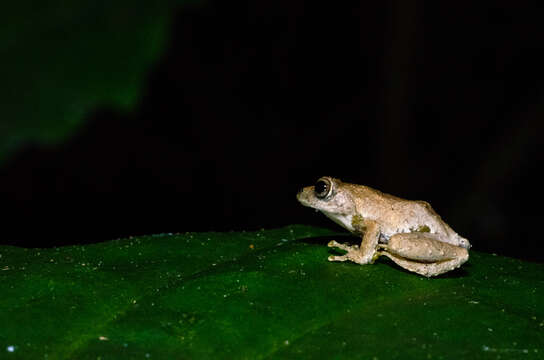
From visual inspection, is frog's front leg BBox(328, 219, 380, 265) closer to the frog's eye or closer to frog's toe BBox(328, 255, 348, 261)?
frog's toe BBox(328, 255, 348, 261)

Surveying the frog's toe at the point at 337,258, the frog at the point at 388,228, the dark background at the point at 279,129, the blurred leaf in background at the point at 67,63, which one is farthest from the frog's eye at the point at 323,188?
the dark background at the point at 279,129

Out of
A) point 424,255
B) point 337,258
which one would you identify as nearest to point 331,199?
point 337,258

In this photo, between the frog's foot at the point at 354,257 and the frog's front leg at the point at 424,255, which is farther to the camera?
the frog's foot at the point at 354,257

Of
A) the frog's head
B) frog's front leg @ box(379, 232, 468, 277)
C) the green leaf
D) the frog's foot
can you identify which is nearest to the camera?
the green leaf

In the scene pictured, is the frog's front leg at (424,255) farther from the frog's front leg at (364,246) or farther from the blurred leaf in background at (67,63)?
the blurred leaf in background at (67,63)

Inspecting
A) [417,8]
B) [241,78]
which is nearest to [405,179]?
[417,8]

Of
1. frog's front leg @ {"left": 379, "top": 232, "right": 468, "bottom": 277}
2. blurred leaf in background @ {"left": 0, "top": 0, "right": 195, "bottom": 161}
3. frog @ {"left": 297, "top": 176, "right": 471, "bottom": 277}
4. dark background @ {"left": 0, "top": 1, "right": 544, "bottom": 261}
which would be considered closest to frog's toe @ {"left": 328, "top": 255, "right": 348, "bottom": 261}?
frog @ {"left": 297, "top": 176, "right": 471, "bottom": 277}

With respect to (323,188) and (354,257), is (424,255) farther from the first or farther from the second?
(323,188)

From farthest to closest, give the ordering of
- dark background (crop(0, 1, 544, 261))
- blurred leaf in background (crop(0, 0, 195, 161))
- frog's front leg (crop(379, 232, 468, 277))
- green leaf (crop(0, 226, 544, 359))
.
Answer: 1. dark background (crop(0, 1, 544, 261))
2. frog's front leg (crop(379, 232, 468, 277))
3. green leaf (crop(0, 226, 544, 359))
4. blurred leaf in background (crop(0, 0, 195, 161))
